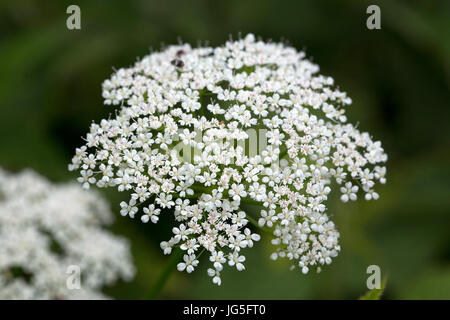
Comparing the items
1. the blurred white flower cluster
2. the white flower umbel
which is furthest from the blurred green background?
the white flower umbel

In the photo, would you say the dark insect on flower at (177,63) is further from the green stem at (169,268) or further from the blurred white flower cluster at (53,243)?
the blurred white flower cluster at (53,243)

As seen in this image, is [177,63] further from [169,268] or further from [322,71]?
[322,71]

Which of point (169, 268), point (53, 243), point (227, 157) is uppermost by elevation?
point (53, 243)

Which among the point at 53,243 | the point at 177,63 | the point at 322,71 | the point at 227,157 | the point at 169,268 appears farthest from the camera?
the point at 322,71

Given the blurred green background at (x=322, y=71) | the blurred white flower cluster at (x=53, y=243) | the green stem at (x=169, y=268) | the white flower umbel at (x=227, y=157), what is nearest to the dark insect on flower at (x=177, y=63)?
the white flower umbel at (x=227, y=157)

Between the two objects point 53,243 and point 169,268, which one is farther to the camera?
point 53,243

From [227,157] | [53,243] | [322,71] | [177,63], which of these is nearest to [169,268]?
[227,157]

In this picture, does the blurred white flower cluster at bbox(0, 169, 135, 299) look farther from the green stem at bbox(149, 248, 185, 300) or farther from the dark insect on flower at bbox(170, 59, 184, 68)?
the dark insect on flower at bbox(170, 59, 184, 68)

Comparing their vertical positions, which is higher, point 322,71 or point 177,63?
point 322,71
